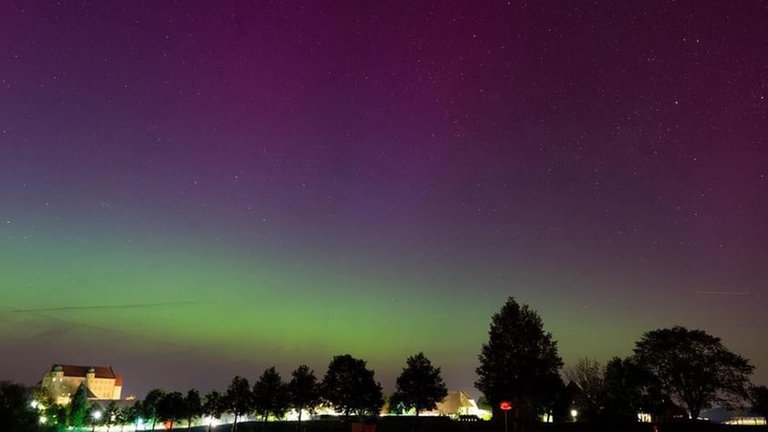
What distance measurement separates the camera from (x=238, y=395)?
98.3 meters

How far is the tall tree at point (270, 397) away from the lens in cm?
8725

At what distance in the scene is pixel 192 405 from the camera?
116 meters

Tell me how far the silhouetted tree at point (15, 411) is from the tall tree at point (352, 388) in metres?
36.0

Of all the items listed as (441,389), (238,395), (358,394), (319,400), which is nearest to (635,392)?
(441,389)

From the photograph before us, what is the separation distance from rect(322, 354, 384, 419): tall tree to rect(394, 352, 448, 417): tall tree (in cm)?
697

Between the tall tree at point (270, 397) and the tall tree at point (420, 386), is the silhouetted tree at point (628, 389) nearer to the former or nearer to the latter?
the tall tree at point (420, 386)

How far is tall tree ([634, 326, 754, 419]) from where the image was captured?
203ft

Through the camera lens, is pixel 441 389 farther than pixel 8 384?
Yes

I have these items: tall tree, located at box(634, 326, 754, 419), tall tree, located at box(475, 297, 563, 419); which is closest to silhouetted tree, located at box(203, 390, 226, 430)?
tall tree, located at box(475, 297, 563, 419)

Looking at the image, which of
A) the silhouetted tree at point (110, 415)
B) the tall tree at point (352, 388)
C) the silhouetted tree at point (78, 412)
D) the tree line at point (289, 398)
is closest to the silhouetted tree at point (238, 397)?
the tree line at point (289, 398)

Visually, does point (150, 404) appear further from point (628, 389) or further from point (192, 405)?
point (628, 389)

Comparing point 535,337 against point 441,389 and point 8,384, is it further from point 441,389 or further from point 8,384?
point 8,384

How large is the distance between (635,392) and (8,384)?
234ft

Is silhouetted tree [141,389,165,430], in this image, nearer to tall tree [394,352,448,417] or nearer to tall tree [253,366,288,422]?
tall tree [253,366,288,422]
